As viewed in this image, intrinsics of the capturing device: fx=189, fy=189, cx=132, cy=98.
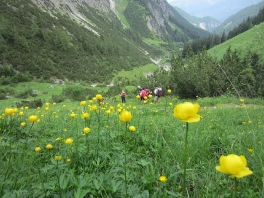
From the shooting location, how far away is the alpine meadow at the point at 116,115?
1.49m

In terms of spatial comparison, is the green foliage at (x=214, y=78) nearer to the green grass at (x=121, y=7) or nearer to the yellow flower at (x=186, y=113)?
the yellow flower at (x=186, y=113)

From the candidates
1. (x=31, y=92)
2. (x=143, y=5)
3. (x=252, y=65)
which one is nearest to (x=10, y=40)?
(x=31, y=92)

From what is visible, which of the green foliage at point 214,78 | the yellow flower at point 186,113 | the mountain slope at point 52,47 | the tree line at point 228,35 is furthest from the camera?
the tree line at point 228,35

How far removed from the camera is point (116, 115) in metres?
5.05

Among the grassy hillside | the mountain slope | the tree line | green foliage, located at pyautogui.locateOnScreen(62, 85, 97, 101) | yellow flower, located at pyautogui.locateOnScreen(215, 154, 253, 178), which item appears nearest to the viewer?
yellow flower, located at pyautogui.locateOnScreen(215, 154, 253, 178)

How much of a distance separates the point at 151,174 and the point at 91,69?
4862cm

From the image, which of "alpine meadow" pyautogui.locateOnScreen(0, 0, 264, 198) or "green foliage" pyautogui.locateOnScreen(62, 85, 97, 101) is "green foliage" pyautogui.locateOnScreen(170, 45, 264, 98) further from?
"green foliage" pyautogui.locateOnScreen(62, 85, 97, 101)

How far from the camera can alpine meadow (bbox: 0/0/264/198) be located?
1.49 metres

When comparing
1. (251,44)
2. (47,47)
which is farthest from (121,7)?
(251,44)

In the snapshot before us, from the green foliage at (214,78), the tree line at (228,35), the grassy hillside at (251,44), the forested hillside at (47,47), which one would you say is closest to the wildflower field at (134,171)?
the green foliage at (214,78)

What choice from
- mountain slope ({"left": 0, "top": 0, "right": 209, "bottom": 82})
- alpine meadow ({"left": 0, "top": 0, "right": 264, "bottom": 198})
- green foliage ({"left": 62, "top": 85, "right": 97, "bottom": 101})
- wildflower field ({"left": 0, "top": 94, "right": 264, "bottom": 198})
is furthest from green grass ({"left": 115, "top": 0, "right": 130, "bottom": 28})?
wildflower field ({"left": 0, "top": 94, "right": 264, "bottom": 198})

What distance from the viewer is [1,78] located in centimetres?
2928

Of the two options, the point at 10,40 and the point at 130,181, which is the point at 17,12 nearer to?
the point at 10,40

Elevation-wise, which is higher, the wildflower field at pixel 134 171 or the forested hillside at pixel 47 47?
the forested hillside at pixel 47 47
